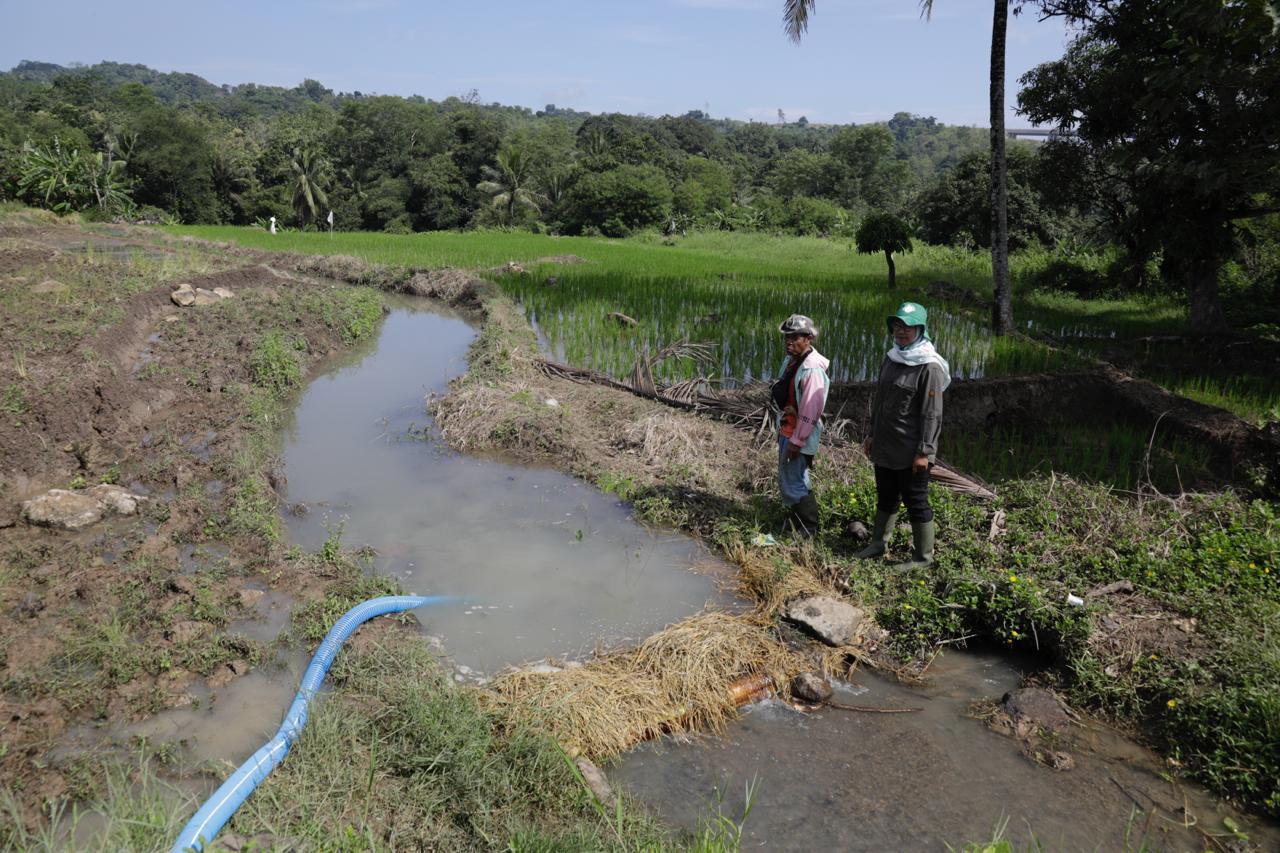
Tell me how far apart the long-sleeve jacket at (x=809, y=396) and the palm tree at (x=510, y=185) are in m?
35.8

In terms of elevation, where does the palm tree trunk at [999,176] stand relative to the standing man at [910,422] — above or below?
above

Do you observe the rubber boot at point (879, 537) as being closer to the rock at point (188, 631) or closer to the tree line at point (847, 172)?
the rock at point (188, 631)

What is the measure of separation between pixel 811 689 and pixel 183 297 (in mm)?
12763

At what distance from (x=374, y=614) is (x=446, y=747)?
55.1 inches

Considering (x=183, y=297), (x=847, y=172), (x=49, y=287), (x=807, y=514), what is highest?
(x=847, y=172)

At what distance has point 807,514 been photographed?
543 cm

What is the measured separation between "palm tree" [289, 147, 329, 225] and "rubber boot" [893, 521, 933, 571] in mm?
40226

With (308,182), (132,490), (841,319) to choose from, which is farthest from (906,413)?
(308,182)

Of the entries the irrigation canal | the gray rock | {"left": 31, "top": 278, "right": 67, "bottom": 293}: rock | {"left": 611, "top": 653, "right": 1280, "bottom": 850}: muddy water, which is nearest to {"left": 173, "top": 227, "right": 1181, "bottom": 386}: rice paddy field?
the irrigation canal

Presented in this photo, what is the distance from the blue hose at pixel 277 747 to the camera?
8.96ft

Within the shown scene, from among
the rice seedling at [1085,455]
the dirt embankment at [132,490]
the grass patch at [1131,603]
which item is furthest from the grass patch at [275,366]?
the rice seedling at [1085,455]

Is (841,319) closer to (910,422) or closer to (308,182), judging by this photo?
(910,422)

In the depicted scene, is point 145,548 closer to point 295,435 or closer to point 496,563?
point 496,563

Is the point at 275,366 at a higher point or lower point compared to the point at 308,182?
lower
